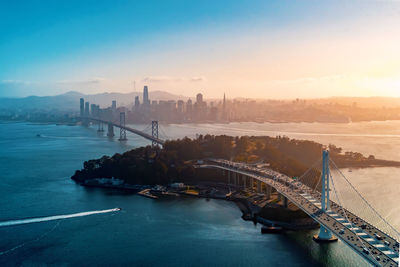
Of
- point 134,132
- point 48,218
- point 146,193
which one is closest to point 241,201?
point 146,193

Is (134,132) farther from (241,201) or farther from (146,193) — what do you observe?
(241,201)

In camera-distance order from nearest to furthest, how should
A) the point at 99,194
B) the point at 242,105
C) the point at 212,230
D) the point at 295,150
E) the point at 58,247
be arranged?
the point at 58,247 < the point at 212,230 < the point at 99,194 < the point at 295,150 < the point at 242,105

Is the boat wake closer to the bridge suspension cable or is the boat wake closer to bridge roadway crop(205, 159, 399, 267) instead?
bridge roadway crop(205, 159, 399, 267)

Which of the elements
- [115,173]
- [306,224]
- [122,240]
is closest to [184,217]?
[122,240]

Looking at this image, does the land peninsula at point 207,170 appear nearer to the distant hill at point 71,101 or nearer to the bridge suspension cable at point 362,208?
the bridge suspension cable at point 362,208

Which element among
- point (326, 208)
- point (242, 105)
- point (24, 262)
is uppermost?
point (242, 105)

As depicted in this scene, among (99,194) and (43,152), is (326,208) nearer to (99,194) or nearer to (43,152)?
(99,194)

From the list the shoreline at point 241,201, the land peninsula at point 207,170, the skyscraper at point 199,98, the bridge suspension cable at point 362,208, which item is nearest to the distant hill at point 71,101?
the skyscraper at point 199,98

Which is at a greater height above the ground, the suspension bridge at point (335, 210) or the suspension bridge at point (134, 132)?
the suspension bridge at point (134, 132)
